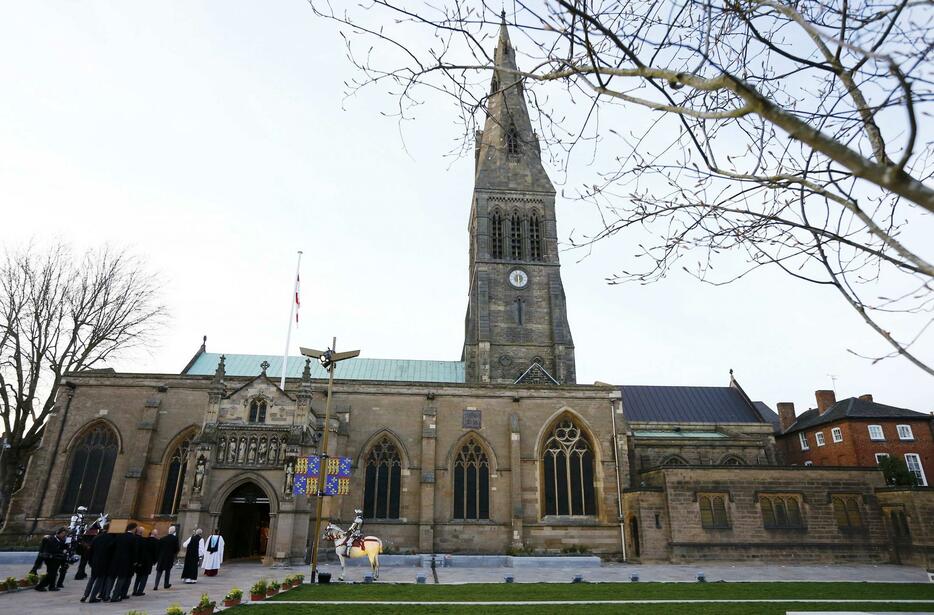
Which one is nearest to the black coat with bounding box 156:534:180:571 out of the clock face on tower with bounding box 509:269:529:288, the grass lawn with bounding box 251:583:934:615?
the grass lawn with bounding box 251:583:934:615

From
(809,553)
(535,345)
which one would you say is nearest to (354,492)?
(535,345)

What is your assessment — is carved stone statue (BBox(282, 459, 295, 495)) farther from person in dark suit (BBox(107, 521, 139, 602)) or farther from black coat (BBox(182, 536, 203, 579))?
person in dark suit (BBox(107, 521, 139, 602))

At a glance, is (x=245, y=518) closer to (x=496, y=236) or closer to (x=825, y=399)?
(x=496, y=236)

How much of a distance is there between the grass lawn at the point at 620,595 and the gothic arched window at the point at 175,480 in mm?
15298

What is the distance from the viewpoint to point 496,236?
140 feet

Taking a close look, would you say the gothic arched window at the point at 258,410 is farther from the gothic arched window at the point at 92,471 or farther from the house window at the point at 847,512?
the house window at the point at 847,512

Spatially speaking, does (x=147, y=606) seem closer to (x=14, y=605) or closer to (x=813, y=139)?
(x=14, y=605)

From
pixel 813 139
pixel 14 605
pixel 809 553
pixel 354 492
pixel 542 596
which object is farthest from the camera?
pixel 354 492

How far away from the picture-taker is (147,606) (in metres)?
11.9

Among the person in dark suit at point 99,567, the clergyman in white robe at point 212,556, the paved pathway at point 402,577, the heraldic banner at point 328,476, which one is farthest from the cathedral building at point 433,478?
the person in dark suit at point 99,567

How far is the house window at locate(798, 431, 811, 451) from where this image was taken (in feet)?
138

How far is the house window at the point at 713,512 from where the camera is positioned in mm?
26109

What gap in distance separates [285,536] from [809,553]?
23410 mm

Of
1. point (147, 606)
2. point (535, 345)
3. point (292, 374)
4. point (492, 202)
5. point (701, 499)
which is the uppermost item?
point (492, 202)
